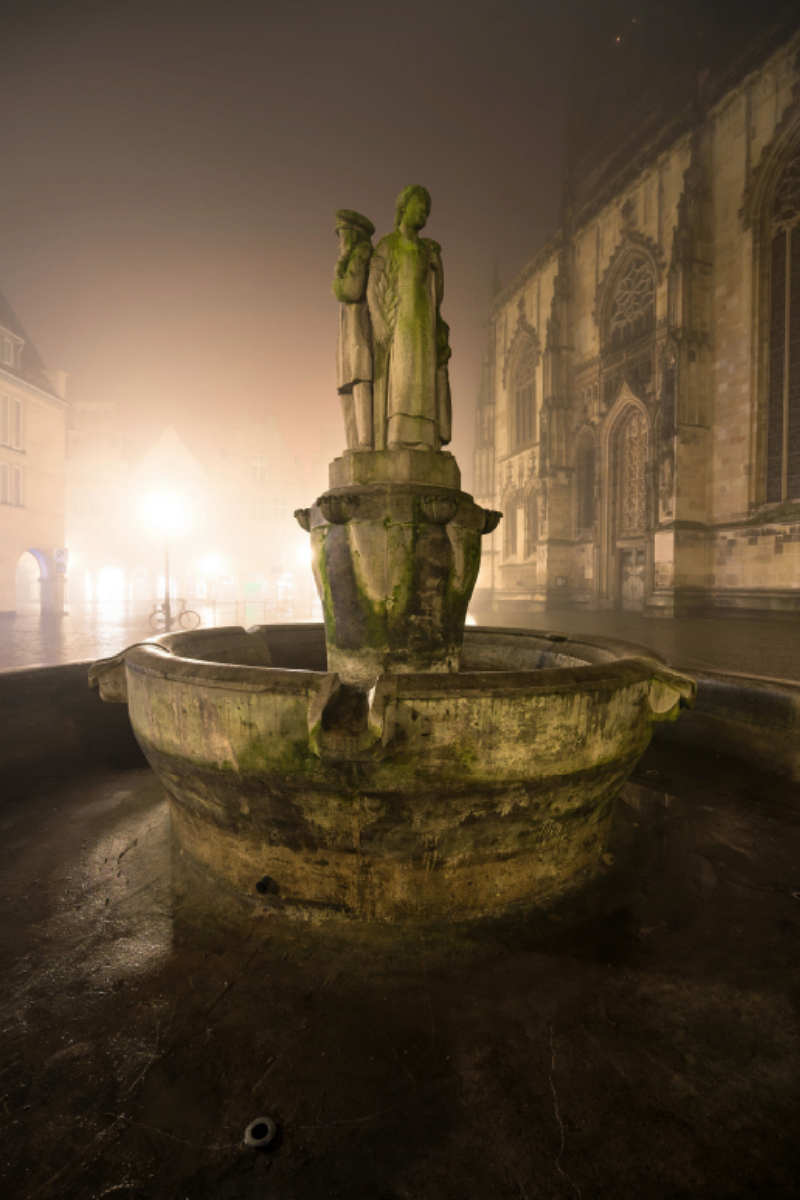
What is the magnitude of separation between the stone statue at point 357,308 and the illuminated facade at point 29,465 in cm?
2224

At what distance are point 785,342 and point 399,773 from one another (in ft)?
63.9

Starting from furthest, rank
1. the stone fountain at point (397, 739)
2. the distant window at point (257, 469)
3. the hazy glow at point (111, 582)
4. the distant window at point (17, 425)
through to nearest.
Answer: the distant window at point (257, 469) < the hazy glow at point (111, 582) < the distant window at point (17, 425) < the stone fountain at point (397, 739)

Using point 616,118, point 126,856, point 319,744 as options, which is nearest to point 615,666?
point 319,744

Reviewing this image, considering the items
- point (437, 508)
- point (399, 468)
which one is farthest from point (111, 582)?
point (437, 508)

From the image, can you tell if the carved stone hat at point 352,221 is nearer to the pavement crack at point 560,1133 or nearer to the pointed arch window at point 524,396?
the pavement crack at point 560,1133

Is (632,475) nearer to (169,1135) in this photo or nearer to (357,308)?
(357,308)

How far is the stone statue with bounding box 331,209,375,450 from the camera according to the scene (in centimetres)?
364

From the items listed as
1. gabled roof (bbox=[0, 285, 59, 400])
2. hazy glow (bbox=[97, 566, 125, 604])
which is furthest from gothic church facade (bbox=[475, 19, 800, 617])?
hazy glow (bbox=[97, 566, 125, 604])

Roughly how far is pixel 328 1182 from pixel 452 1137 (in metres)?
0.36

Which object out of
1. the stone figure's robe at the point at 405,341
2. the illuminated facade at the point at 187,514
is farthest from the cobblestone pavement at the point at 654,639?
the illuminated facade at the point at 187,514

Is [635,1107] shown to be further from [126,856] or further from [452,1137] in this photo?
[126,856]

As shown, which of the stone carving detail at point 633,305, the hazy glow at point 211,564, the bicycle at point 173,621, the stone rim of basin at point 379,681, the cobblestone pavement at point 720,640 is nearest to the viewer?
the stone rim of basin at point 379,681

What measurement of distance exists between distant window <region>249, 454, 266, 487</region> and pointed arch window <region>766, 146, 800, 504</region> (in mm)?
37334

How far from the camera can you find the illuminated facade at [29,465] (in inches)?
862
